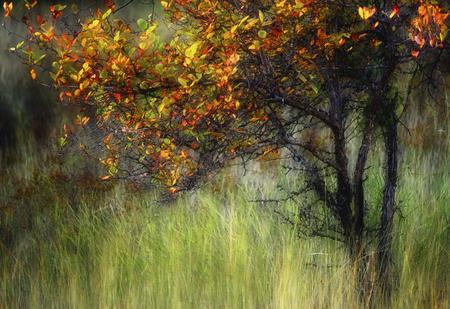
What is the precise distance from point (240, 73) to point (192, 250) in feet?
6.25

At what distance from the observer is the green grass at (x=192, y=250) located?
18.0 ft

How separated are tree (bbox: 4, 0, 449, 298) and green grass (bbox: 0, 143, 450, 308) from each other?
32 centimetres

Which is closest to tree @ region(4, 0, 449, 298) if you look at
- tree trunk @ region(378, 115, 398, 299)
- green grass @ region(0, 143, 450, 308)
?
tree trunk @ region(378, 115, 398, 299)

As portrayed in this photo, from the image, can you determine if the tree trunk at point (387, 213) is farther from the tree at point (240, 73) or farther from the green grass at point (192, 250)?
the green grass at point (192, 250)

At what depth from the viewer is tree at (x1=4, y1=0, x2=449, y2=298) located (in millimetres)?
4246

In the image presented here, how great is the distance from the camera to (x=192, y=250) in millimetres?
6266

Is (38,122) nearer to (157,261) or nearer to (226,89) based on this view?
(157,261)

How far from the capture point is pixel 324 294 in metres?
5.25

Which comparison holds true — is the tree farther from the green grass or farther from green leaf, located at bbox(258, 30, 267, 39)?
the green grass

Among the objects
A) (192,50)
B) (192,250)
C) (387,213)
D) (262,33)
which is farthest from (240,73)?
(192,250)

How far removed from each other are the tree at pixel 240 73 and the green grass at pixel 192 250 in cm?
32

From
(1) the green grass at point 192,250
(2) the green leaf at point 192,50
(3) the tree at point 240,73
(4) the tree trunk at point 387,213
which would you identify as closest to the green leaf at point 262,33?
(3) the tree at point 240,73

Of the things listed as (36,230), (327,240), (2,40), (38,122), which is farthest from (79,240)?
(2,40)

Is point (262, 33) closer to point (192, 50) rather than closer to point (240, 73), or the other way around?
point (192, 50)
